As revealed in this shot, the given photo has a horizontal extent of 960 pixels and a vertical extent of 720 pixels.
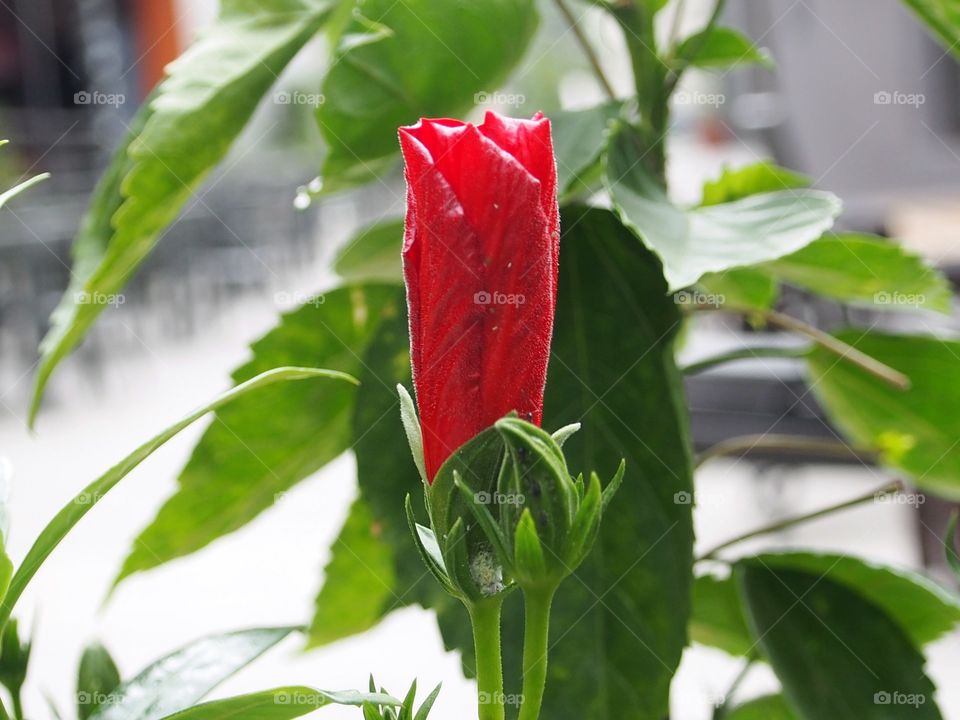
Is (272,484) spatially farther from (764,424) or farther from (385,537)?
(764,424)

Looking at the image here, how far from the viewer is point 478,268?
20cm

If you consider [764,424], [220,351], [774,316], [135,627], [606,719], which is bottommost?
[606,719]

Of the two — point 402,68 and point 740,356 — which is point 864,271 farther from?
point 402,68

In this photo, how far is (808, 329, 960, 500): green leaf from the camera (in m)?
0.40

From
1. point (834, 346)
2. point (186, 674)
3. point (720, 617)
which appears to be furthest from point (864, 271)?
point (186, 674)

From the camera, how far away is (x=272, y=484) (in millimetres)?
382

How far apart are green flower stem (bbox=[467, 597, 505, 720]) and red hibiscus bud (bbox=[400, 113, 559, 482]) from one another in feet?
0.09

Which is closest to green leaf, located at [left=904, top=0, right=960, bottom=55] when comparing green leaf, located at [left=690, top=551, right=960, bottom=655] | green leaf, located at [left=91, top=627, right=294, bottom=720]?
green leaf, located at [left=690, top=551, right=960, bottom=655]

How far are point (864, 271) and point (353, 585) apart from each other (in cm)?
22

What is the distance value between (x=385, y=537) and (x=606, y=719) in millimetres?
91

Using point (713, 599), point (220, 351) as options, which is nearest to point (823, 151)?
point (713, 599)

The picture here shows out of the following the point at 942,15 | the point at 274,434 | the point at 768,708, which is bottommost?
the point at 768,708

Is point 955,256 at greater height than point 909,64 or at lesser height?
lesser

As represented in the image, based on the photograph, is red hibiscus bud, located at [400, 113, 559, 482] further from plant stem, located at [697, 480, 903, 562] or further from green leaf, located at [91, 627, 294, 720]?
plant stem, located at [697, 480, 903, 562]
